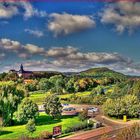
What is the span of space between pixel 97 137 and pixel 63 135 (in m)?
0.43

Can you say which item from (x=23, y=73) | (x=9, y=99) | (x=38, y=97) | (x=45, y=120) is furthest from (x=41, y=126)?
(x=23, y=73)

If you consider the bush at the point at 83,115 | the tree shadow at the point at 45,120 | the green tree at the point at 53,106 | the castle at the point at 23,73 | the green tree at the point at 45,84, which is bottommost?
A: the tree shadow at the point at 45,120

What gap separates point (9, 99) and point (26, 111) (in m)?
0.29

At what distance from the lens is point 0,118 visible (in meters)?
6.06

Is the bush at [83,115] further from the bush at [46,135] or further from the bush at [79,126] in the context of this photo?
the bush at [46,135]

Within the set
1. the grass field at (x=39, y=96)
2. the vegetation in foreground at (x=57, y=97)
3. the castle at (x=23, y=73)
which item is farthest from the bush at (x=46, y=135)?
the castle at (x=23, y=73)

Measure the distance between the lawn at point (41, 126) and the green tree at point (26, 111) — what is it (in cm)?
10

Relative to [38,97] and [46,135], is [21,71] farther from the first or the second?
[46,135]

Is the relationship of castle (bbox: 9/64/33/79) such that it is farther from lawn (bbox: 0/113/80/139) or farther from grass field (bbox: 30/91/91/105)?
lawn (bbox: 0/113/80/139)

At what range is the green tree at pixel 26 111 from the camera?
19.9 feet

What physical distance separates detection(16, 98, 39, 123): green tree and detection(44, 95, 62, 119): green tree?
0.17 m

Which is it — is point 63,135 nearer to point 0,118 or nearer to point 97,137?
point 97,137

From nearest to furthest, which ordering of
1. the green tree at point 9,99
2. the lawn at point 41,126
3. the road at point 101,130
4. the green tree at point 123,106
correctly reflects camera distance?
the lawn at point 41,126 < the road at point 101,130 < the green tree at point 9,99 < the green tree at point 123,106

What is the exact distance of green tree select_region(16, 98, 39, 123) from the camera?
606 centimetres
